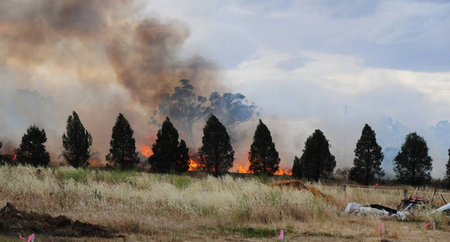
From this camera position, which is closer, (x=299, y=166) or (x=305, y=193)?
(x=305, y=193)

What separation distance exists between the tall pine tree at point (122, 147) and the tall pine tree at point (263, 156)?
11888 mm

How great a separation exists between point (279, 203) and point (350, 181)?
1325 inches

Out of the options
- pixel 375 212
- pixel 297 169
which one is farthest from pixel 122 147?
pixel 375 212

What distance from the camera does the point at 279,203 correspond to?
15.8 metres

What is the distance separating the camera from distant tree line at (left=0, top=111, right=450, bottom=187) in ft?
150

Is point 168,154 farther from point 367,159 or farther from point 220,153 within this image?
point 367,159

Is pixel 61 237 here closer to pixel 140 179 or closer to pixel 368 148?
pixel 140 179

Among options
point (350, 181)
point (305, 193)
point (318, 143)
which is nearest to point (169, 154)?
point (318, 143)

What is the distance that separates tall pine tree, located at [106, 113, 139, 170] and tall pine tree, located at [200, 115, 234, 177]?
704cm

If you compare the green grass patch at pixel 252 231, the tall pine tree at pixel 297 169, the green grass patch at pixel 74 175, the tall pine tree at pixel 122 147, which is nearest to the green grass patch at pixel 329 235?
the green grass patch at pixel 252 231

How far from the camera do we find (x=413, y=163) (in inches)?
1784

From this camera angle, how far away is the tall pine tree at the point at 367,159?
46438 mm

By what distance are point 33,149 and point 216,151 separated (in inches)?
714

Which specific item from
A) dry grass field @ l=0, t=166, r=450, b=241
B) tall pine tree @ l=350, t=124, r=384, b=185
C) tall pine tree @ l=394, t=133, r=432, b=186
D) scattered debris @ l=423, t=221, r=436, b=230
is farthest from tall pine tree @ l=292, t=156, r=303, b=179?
scattered debris @ l=423, t=221, r=436, b=230
